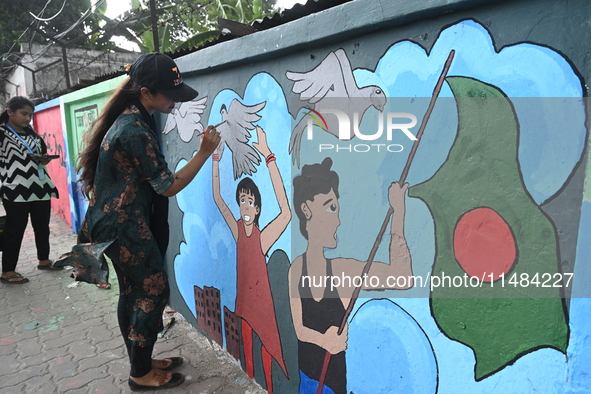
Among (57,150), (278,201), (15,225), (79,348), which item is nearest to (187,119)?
(278,201)

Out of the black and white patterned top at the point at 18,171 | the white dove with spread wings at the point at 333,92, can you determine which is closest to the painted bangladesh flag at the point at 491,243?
the white dove with spread wings at the point at 333,92

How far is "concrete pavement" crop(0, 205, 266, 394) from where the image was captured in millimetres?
2490

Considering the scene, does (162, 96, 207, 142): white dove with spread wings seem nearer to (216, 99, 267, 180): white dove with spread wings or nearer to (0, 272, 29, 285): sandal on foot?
(216, 99, 267, 180): white dove with spread wings

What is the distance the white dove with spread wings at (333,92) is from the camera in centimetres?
162

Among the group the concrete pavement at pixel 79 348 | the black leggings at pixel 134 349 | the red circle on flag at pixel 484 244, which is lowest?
the concrete pavement at pixel 79 348

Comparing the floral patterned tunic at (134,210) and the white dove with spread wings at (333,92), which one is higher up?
the white dove with spread wings at (333,92)

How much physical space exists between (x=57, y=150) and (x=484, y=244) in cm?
753

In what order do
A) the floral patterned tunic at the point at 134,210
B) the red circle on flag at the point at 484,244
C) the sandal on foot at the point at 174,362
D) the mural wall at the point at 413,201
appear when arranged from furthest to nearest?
the sandal on foot at the point at 174,362 < the floral patterned tunic at the point at 134,210 < the red circle on flag at the point at 484,244 < the mural wall at the point at 413,201

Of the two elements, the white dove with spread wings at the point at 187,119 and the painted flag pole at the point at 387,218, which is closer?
the painted flag pole at the point at 387,218

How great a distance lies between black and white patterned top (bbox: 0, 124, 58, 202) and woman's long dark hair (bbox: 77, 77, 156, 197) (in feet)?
8.44

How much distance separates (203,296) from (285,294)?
1053mm

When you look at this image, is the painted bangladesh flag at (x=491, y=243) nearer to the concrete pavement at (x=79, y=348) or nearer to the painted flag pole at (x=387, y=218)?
the painted flag pole at (x=387, y=218)

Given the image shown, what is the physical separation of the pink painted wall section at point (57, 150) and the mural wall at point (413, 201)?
17.8 ft

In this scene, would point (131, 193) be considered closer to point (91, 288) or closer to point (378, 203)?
point (378, 203)
